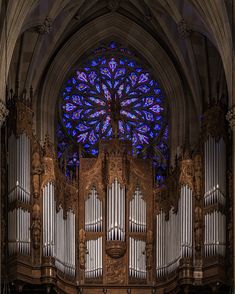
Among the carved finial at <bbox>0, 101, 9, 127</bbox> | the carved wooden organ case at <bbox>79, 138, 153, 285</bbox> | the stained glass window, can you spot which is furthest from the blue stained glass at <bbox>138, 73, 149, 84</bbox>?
the carved finial at <bbox>0, 101, 9, 127</bbox>

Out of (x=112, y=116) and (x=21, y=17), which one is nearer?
(x=21, y=17)

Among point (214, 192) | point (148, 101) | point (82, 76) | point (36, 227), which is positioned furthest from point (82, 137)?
point (214, 192)

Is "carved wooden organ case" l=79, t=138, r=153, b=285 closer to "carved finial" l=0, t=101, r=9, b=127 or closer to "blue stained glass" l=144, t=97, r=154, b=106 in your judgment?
"blue stained glass" l=144, t=97, r=154, b=106

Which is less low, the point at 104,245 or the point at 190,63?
the point at 190,63

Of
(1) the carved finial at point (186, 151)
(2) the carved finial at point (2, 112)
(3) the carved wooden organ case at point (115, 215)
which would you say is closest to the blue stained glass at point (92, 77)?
A: (3) the carved wooden organ case at point (115, 215)

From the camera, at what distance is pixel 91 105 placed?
4703 cm

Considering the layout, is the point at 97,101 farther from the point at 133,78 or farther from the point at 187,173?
the point at 187,173

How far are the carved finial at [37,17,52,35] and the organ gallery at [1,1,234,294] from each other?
0.03m

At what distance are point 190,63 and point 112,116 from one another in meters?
2.75

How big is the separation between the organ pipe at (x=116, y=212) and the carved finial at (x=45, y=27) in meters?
4.74

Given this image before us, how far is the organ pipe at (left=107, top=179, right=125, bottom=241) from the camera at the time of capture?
44500 millimetres

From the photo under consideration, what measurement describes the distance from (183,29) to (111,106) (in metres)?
3.23

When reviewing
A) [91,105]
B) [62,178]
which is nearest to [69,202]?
[62,178]

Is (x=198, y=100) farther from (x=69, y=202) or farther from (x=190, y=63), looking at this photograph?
(x=69, y=202)
